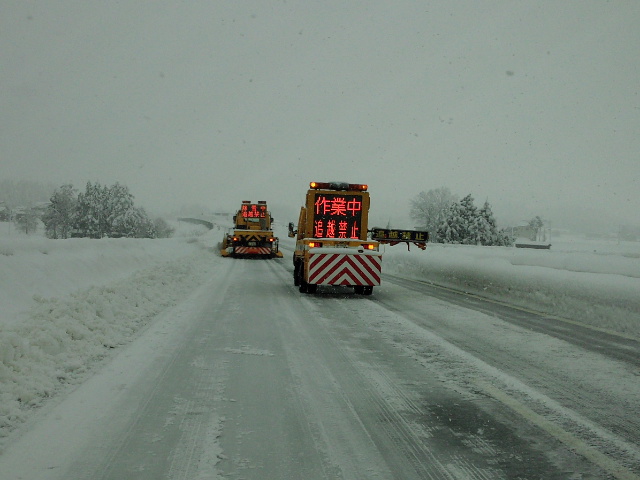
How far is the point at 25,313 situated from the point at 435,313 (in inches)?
296

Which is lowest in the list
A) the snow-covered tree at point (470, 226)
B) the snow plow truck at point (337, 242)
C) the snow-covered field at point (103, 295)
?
the snow-covered field at point (103, 295)

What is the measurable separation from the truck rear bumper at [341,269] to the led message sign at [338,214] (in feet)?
3.70

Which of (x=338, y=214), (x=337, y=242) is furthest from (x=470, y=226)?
(x=337, y=242)

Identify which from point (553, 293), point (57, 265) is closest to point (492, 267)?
point (553, 293)

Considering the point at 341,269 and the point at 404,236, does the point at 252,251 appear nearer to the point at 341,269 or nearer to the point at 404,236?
the point at 404,236

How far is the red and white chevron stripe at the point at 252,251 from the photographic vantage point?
2964 cm

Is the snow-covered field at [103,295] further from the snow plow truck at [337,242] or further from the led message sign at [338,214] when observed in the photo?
the led message sign at [338,214]

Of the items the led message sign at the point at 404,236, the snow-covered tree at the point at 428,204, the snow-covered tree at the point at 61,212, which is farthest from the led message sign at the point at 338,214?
the snow-covered tree at the point at 428,204

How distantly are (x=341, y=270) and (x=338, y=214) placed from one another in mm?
1815

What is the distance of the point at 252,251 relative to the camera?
29.8 m

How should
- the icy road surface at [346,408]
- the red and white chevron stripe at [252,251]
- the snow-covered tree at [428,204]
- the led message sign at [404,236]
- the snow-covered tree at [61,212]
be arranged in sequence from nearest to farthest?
the icy road surface at [346,408], the led message sign at [404,236], the red and white chevron stripe at [252,251], the snow-covered tree at [61,212], the snow-covered tree at [428,204]

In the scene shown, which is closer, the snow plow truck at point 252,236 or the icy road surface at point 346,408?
the icy road surface at point 346,408

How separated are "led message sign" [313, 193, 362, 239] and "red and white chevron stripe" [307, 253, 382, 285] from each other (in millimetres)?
1147

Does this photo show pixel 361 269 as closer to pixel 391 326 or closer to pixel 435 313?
pixel 435 313
